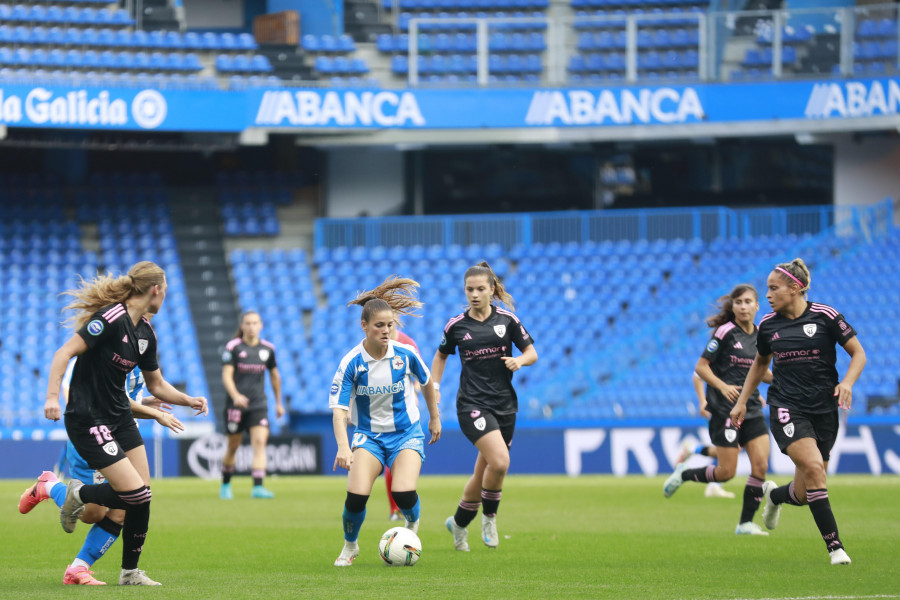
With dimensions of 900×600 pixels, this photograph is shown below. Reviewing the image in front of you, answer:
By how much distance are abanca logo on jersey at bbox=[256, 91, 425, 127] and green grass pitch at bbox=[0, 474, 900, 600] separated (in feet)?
42.2

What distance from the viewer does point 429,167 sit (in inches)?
1258

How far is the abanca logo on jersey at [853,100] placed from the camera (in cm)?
2716

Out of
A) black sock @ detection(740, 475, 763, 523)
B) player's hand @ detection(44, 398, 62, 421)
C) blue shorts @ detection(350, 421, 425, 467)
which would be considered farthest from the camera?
black sock @ detection(740, 475, 763, 523)

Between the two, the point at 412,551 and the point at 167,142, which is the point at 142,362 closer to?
the point at 412,551

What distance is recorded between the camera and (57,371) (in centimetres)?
738

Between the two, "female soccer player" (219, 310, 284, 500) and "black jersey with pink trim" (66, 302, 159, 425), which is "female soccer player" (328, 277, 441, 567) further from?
"female soccer player" (219, 310, 284, 500)

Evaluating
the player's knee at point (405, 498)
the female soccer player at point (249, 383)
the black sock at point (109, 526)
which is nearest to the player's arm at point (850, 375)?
the player's knee at point (405, 498)

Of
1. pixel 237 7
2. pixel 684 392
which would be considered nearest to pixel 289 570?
pixel 684 392

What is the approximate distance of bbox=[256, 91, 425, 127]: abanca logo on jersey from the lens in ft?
91.5

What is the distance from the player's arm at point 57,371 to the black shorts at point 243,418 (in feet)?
28.3

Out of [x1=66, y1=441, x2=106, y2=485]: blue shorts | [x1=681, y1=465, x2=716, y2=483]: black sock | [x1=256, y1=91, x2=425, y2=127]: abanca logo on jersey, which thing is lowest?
[x1=681, y1=465, x2=716, y2=483]: black sock

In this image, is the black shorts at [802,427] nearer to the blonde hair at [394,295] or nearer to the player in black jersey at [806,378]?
the player in black jersey at [806,378]

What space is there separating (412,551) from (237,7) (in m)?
25.7

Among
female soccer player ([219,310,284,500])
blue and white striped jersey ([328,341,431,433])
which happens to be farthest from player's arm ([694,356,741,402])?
female soccer player ([219,310,284,500])
